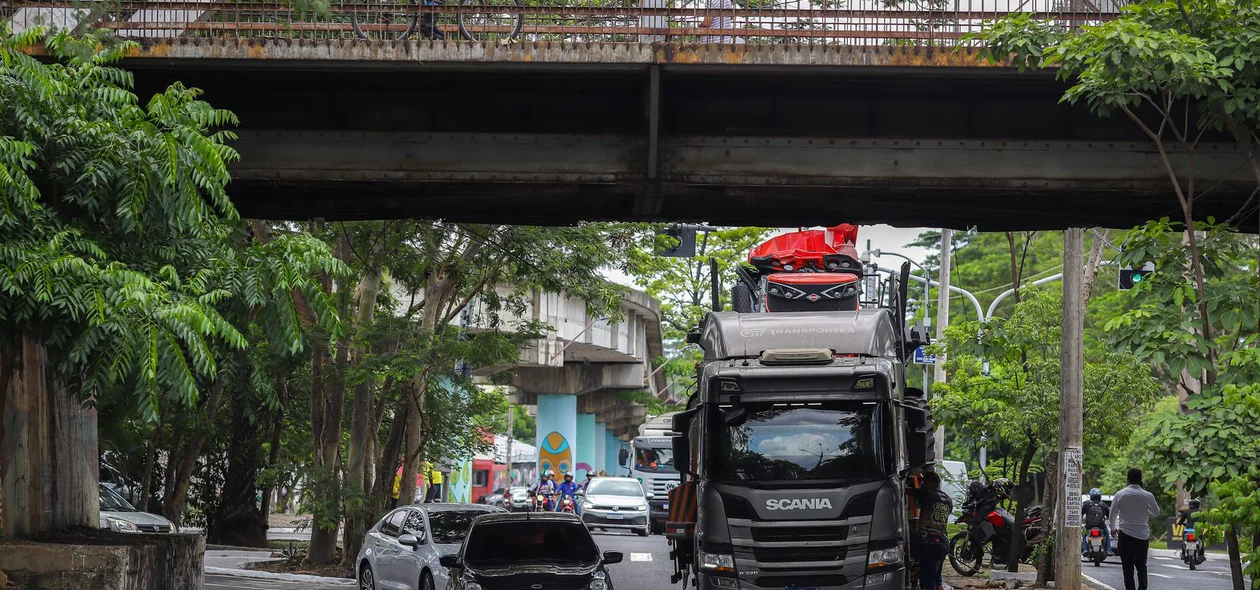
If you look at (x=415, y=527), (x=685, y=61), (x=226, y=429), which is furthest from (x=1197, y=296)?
(x=226, y=429)

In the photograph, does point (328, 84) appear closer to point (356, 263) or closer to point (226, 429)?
point (356, 263)

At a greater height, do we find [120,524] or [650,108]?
[650,108]

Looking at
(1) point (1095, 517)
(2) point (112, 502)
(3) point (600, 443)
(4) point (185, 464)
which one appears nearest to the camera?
(2) point (112, 502)

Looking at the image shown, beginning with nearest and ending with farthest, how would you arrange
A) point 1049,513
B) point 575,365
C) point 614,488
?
point 1049,513
point 614,488
point 575,365

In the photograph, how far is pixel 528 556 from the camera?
1530 cm

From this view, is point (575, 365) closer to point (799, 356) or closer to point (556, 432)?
point (556, 432)

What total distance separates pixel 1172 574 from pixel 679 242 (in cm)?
1180

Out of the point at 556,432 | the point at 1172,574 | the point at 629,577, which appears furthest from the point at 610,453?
the point at 629,577

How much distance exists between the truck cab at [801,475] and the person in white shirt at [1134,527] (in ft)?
17.6

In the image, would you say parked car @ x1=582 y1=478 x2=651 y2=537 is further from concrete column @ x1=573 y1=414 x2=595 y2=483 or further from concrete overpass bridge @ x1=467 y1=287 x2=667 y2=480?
concrete column @ x1=573 y1=414 x2=595 y2=483

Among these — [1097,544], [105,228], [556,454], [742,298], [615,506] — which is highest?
[742,298]

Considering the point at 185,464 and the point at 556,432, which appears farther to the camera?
the point at 556,432

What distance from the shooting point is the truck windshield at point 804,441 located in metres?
14.8

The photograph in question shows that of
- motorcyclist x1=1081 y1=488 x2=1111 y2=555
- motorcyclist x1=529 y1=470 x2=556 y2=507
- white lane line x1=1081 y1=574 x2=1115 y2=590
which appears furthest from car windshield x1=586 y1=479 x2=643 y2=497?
white lane line x1=1081 y1=574 x2=1115 y2=590
